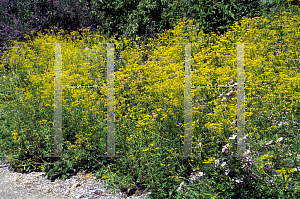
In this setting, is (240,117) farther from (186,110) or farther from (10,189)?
(10,189)

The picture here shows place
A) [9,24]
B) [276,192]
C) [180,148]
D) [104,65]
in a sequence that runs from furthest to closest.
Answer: [9,24], [104,65], [180,148], [276,192]

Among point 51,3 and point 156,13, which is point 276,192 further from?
point 51,3

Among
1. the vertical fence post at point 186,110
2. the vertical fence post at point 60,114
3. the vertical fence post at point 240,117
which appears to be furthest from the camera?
the vertical fence post at point 60,114

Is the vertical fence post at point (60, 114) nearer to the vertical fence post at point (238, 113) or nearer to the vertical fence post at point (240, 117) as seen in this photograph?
the vertical fence post at point (238, 113)

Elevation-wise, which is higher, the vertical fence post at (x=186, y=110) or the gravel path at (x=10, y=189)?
the vertical fence post at (x=186, y=110)

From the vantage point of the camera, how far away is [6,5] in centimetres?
812

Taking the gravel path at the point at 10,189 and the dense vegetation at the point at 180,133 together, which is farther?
the gravel path at the point at 10,189

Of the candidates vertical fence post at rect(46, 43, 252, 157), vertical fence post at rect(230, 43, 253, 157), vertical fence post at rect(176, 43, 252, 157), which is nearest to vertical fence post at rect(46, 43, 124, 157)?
vertical fence post at rect(46, 43, 252, 157)

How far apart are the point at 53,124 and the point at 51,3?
6431 millimetres

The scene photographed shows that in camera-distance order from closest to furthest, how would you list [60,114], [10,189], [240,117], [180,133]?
1. [240,117]
2. [180,133]
3. [10,189]
4. [60,114]

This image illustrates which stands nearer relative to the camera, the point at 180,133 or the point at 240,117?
the point at 240,117

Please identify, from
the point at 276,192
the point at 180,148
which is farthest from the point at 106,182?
the point at 276,192

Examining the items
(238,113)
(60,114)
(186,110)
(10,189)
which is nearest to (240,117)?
(238,113)

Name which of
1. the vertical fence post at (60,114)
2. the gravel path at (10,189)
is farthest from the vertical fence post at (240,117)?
the gravel path at (10,189)
